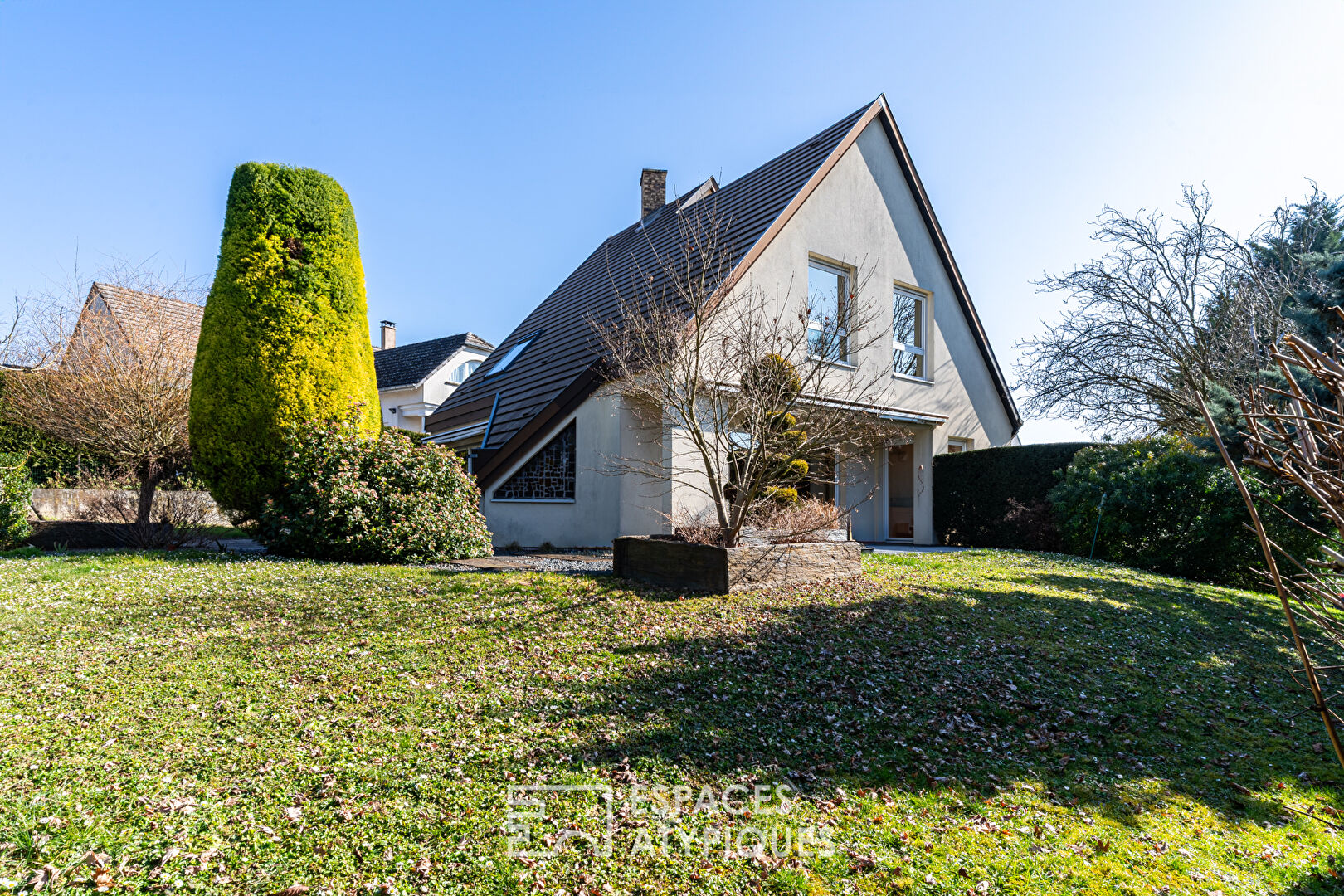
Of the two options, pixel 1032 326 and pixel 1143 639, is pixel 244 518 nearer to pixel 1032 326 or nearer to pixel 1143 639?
pixel 1143 639

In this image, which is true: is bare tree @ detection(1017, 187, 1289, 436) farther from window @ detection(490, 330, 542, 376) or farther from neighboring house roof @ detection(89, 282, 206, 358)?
neighboring house roof @ detection(89, 282, 206, 358)

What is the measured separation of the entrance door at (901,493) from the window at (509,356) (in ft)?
27.3

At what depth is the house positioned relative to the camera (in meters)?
11.1

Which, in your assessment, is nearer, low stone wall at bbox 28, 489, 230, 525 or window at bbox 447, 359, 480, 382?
low stone wall at bbox 28, 489, 230, 525

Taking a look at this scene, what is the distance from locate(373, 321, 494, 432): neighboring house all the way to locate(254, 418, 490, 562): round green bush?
24.3 metres

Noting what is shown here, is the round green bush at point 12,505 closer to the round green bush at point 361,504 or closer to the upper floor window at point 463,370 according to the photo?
the round green bush at point 361,504

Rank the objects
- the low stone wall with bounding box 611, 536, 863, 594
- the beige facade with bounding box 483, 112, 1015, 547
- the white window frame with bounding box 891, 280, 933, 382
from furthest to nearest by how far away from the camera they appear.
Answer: the white window frame with bounding box 891, 280, 933, 382 → the beige facade with bounding box 483, 112, 1015, 547 → the low stone wall with bounding box 611, 536, 863, 594

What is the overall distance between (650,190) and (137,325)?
12306 millimetres

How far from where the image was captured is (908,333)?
49.7 feet

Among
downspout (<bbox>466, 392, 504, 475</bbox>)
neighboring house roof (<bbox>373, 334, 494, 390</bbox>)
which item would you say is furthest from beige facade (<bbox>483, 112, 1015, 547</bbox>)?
neighboring house roof (<bbox>373, 334, 494, 390</bbox>)

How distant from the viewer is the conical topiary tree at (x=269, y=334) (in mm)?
8430

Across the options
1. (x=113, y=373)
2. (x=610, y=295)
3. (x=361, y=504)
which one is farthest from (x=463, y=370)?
(x=361, y=504)

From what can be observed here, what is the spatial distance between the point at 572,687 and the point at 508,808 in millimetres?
1291

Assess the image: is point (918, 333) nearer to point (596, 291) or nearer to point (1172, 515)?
point (1172, 515)
